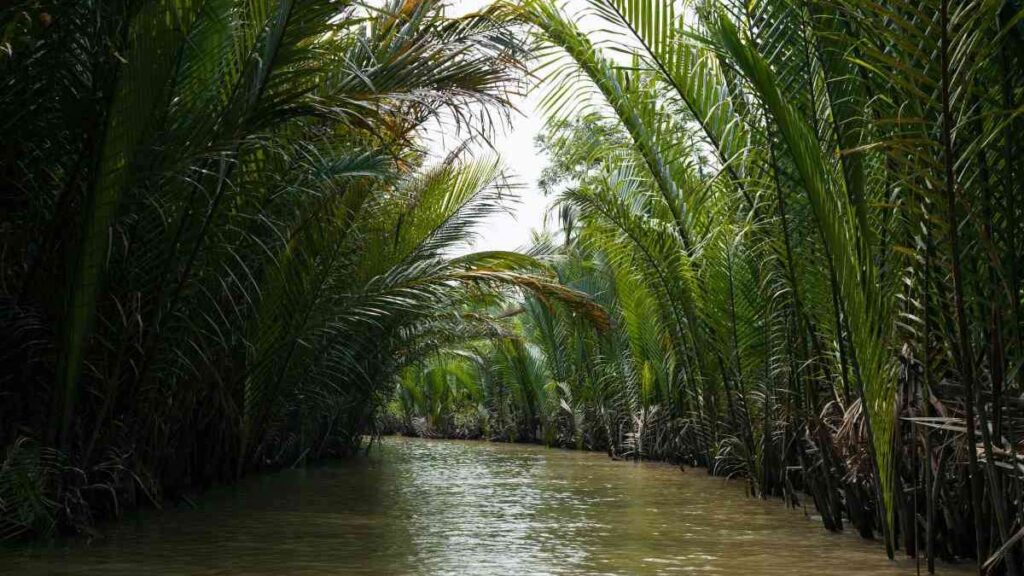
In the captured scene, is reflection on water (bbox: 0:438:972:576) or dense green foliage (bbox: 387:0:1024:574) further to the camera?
reflection on water (bbox: 0:438:972:576)

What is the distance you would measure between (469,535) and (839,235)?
2.80 m

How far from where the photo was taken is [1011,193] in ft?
11.0

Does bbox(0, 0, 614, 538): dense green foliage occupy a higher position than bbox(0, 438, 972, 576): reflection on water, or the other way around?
→ bbox(0, 0, 614, 538): dense green foliage

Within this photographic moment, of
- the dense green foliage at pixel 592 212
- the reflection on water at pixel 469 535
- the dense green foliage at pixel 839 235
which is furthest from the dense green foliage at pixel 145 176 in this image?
the dense green foliage at pixel 839 235

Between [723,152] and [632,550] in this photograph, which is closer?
[632,550]

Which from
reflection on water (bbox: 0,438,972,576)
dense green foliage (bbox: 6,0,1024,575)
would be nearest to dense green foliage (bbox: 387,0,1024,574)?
dense green foliage (bbox: 6,0,1024,575)

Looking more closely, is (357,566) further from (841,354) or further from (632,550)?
(841,354)

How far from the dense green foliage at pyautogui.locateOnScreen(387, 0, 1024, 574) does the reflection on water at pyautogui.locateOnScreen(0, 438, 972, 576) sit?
46 centimetres

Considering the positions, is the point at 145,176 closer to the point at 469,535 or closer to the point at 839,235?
the point at 469,535

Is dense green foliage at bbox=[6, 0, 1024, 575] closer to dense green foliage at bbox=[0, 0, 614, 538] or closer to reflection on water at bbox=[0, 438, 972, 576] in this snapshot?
dense green foliage at bbox=[0, 0, 614, 538]

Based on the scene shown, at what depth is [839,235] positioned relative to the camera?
4367mm

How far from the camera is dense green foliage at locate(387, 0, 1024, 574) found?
3350 mm

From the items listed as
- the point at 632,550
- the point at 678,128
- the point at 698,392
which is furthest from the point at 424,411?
the point at 632,550

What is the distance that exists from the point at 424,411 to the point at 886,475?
67.1 ft
